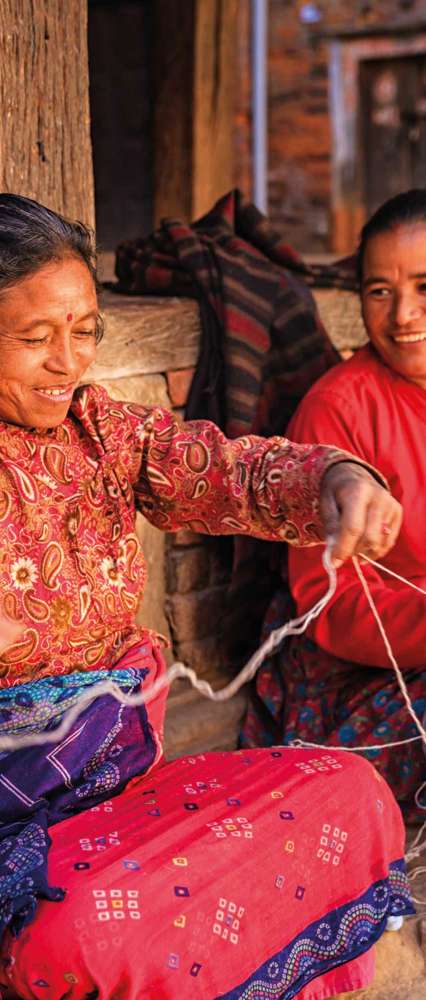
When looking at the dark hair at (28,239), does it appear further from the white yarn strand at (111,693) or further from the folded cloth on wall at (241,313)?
the folded cloth on wall at (241,313)

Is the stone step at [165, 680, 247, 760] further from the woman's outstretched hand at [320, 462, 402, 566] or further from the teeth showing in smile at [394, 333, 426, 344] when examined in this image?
the woman's outstretched hand at [320, 462, 402, 566]

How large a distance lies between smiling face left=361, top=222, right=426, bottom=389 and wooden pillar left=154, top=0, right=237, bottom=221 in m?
1.82

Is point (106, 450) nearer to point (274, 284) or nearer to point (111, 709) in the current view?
point (111, 709)

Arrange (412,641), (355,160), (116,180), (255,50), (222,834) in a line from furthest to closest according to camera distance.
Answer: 1. (355,160)
2. (255,50)
3. (116,180)
4. (412,641)
5. (222,834)

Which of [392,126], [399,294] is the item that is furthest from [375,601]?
[392,126]

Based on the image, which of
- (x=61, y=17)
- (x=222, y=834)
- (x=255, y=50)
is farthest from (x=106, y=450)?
Result: (x=255, y=50)

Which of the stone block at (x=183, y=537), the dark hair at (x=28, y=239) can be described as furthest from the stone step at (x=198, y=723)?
the dark hair at (x=28, y=239)

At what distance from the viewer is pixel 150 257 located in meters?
3.64

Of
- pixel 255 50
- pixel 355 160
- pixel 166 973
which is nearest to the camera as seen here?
pixel 166 973

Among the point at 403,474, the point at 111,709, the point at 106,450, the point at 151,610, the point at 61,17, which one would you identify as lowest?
the point at 151,610

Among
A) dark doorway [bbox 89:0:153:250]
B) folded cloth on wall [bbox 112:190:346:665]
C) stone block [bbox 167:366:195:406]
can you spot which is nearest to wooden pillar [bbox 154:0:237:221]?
dark doorway [bbox 89:0:153:250]

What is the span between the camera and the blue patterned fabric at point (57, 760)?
197cm

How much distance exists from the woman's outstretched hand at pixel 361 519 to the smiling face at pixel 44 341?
0.51 metres

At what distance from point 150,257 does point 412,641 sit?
145 centimetres
